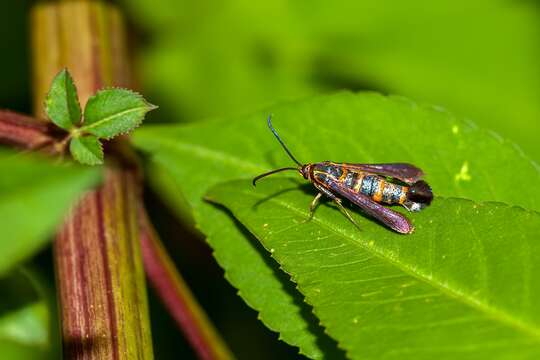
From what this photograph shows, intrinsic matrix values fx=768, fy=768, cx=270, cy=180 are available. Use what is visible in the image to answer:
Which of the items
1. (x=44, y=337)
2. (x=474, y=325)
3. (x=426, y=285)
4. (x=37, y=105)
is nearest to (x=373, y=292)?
(x=426, y=285)

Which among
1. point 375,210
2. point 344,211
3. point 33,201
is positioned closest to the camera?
point 33,201

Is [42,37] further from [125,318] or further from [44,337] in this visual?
[125,318]

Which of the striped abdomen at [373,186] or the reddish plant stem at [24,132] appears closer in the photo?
the reddish plant stem at [24,132]

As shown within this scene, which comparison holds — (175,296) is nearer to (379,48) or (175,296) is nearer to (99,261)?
(99,261)

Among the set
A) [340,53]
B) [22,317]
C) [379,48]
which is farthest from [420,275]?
[379,48]

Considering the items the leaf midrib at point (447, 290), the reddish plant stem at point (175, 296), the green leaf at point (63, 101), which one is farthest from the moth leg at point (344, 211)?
the green leaf at point (63, 101)

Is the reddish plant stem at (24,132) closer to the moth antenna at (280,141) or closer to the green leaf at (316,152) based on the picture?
the green leaf at (316,152)
